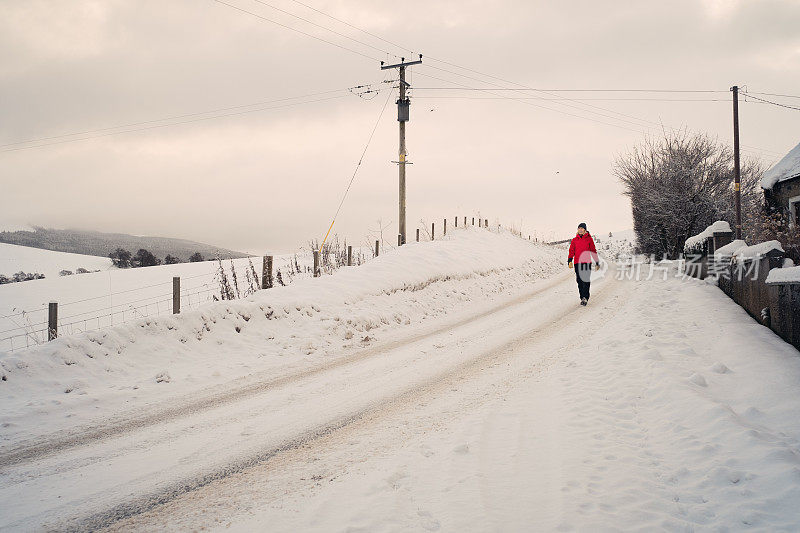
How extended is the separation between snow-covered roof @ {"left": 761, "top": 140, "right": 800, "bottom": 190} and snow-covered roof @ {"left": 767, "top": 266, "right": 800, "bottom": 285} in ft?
58.0

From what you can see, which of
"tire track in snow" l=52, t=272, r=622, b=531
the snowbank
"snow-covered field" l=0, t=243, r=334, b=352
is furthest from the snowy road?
"snow-covered field" l=0, t=243, r=334, b=352

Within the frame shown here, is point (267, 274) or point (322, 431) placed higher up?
point (267, 274)

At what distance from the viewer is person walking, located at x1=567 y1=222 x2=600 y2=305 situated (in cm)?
1165

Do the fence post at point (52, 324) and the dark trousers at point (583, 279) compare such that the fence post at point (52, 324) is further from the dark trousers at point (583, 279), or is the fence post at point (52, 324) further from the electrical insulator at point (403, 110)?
the electrical insulator at point (403, 110)

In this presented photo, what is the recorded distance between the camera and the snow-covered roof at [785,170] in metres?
19.2

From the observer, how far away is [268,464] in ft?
11.7

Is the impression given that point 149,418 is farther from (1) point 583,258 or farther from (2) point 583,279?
(1) point 583,258

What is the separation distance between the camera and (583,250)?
12242 mm

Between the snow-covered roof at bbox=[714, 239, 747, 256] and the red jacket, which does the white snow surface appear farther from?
the snow-covered roof at bbox=[714, 239, 747, 256]

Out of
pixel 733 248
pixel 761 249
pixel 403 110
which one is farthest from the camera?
pixel 403 110

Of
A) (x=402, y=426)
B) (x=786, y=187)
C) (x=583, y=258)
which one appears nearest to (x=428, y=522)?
(x=402, y=426)

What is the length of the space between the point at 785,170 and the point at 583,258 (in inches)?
611

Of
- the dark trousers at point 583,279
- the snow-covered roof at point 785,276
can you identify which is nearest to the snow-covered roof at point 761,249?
the snow-covered roof at point 785,276

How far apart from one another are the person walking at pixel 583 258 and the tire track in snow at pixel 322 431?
12.3 ft
